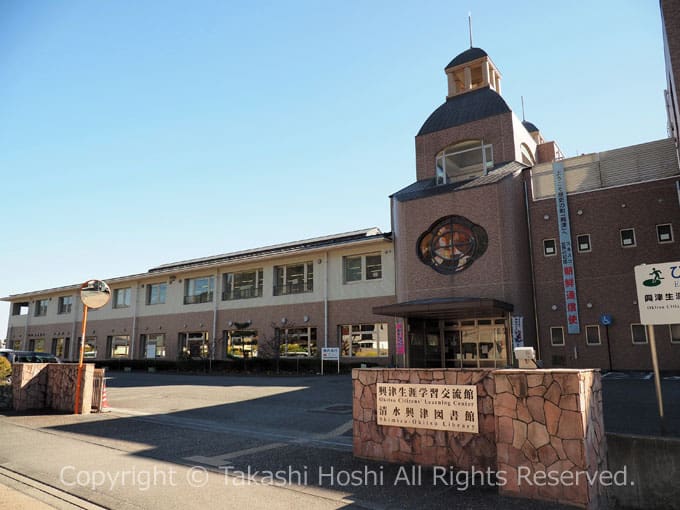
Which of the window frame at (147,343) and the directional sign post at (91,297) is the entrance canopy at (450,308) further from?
the window frame at (147,343)

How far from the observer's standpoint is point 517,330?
69.9 feet

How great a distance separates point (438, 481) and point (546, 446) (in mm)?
1429

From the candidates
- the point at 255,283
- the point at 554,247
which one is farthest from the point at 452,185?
the point at 255,283

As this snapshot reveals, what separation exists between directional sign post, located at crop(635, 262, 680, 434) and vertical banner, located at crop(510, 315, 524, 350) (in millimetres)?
15364

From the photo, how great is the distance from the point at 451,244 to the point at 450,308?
4042 millimetres

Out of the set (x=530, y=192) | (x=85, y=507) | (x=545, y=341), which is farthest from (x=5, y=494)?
(x=530, y=192)

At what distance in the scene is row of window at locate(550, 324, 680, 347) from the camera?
19.6 m

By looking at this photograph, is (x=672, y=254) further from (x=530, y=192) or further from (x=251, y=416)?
(x=251, y=416)

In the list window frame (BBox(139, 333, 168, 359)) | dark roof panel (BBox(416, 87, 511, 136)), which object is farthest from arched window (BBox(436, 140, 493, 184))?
window frame (BBox(139, 333, 168, 359))

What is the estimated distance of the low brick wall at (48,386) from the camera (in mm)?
12102

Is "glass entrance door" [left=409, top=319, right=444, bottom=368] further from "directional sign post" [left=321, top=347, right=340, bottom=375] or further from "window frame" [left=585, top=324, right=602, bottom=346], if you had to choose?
"window frame" [left=585, top=324, right=602, bottom=346]

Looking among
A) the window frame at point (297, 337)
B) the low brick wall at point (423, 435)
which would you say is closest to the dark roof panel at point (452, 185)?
the window frame at point (297, 337)

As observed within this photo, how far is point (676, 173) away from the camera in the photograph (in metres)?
20.7

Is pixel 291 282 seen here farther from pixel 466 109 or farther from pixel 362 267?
pixel 466 109
